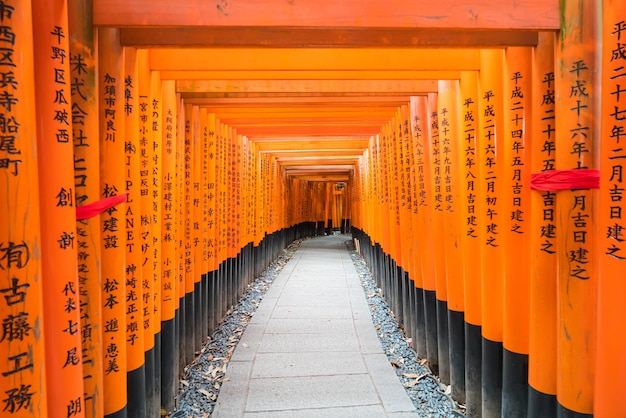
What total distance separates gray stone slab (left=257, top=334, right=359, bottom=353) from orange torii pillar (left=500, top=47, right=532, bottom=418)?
99.6 inches

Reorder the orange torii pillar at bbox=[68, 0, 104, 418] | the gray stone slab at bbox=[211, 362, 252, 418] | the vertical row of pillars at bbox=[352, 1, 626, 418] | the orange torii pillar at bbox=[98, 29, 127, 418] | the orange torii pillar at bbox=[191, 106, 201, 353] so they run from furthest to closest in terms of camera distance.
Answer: the orange torii pillar at bbox=[191, 106, 201, 353] < the gray stone slab at bbox=[211, 362, 252, 418] < the orange torii pillar at bbox=[98, 29, 127, 418] < the orange torii pillar at bbox=[68, 0, 104, 418] < the vertical row of pillars at bbox=[352, 1, 626, 418]

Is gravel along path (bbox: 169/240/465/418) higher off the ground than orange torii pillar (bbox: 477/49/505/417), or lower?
lower

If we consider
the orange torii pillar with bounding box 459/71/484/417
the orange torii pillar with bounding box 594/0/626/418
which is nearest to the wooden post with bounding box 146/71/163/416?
the orange torii pillar with bounding box 459/71/484/417

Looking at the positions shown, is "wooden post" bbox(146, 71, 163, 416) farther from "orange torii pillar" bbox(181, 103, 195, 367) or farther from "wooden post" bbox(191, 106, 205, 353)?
"wooden post" bbox(191, 106, 205, 353)

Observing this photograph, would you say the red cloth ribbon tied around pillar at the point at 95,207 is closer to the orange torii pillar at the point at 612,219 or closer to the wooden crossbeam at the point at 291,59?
the wooden crossbeam at the point at 291,59

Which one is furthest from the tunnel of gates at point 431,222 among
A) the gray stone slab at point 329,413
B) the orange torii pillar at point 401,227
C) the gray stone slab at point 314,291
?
the gray stone slab at point 314,291

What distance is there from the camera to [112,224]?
2322 millimetres

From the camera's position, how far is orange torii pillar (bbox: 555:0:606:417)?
6.44 ft

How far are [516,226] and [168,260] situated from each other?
283 cm

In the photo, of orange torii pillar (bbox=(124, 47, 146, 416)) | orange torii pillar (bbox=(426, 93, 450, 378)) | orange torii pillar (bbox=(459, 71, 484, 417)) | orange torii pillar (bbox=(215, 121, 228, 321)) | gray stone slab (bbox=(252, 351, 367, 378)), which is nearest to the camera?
orange torii pillar (bbox=(124, 47, 146, 416))

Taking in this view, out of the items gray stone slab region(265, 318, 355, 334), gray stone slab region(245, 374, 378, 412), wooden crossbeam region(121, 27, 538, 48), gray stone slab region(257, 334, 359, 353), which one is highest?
wooden crossbeam region(121, 27, 538, 48)

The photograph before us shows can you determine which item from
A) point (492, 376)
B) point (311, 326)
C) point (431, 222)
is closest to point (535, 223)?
point (492, 376)

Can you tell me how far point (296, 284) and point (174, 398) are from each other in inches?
211

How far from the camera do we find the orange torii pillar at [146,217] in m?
2.92
